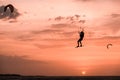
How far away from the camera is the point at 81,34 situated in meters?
35.8

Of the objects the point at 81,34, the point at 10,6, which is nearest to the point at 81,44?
the point at 81,34

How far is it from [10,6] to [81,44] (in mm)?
9246

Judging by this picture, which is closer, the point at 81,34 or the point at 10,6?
the point at 10,6

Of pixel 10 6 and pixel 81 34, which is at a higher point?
pixel 10 6

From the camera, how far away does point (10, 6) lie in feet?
109

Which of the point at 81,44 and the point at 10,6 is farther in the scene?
the point at 81,44

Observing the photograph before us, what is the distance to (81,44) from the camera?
37.9 metres

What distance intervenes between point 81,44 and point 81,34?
235 cm

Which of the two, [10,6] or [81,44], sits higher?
[10,6]

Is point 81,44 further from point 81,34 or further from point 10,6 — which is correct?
point 10,6

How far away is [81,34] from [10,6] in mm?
7840
